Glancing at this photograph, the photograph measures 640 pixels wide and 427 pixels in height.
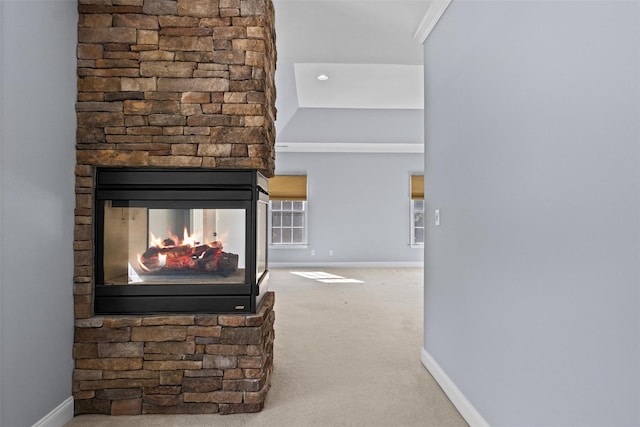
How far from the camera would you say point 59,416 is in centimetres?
225

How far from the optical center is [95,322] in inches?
94.8

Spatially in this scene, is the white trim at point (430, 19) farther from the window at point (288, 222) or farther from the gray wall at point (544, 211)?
the window at point (288, 222)

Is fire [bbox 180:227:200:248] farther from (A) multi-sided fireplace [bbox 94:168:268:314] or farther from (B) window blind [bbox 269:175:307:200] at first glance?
(B) window blind [bbox 269:175:307:200]

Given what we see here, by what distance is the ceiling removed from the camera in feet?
10.3

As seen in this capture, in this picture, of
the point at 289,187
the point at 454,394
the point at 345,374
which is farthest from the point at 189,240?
the point at 289,187

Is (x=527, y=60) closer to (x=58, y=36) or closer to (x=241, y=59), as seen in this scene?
(x=241, y=59)

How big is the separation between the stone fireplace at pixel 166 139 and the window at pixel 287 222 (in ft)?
23.6

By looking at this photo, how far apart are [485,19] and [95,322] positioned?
8.68 ft

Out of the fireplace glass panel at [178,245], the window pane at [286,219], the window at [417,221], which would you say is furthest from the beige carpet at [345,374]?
the window at [417,221]

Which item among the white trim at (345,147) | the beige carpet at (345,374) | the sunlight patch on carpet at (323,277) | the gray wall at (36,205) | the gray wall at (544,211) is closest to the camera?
the gray wall at (544,211)

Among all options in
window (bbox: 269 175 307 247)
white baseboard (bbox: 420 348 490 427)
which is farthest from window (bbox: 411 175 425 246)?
white baseboard (bbox: 420 348 490 427)

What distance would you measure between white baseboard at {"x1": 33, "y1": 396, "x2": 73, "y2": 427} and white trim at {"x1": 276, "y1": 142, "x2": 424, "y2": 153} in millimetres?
7043

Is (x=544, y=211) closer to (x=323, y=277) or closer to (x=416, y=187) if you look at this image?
(x=323, y=277)

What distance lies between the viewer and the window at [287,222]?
9.69 metres
